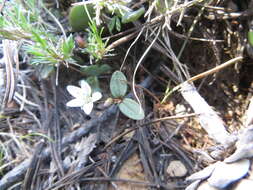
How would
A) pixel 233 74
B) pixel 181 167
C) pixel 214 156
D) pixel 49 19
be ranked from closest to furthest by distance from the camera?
pixel 214 156 < pixel 181 167 < pixel 233 74 < pixel 49 19

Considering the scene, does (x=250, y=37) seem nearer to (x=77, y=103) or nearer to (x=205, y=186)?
(x=205, y=186)

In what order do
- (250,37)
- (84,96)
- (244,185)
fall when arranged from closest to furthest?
1. (244,185)
2. (250,37)
3. (84,96)

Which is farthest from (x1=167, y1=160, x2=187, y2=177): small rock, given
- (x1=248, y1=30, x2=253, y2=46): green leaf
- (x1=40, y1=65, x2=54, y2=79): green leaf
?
(x1=40, y1=65, x2=54, y2=79): green leaf

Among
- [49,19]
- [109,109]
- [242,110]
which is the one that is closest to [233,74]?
[242,110]

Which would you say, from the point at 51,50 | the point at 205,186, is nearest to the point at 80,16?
the point at 51,50

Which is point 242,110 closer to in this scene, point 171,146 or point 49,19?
point 171,146

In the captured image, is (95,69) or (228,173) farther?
(95,69)

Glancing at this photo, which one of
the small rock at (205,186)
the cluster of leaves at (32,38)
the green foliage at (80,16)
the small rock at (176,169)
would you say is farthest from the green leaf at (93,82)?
the small rock at (205,186)
